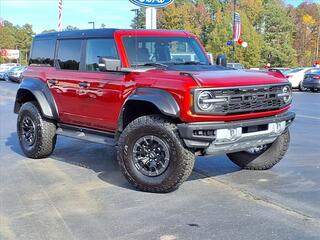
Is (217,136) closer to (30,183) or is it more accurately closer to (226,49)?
(30,183)

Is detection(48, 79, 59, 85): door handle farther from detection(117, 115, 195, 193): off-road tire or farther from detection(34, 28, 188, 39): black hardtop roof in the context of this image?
detection(117, 115, 195, 193): off-road tire

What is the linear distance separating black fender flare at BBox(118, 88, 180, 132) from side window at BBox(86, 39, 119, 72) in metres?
0.97

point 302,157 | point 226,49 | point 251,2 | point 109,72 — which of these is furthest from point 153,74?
point 251,2

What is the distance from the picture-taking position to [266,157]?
711 centimetres

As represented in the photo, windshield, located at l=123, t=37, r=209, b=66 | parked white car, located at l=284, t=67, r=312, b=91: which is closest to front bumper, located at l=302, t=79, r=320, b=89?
parked white car, located at l=284, t=67, r=312, b=91

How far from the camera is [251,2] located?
82.4m

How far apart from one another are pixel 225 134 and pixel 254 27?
80.2 m

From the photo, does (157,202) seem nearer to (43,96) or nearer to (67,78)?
(67,78)

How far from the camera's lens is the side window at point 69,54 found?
299 inches

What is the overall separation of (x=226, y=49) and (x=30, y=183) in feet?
197

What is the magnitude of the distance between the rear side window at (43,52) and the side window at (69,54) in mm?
253

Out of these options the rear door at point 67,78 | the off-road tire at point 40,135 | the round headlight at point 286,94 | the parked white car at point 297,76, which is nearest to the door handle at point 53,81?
the rear door at point 67,78

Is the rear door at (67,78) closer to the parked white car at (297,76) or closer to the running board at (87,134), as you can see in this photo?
the running board at (87,134)

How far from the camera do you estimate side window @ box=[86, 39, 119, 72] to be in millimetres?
6977
